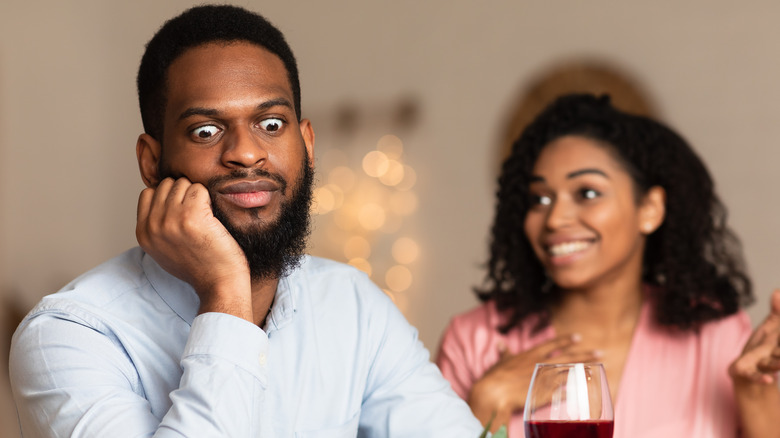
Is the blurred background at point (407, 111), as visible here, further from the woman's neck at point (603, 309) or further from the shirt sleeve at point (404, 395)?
the shirt sleeve at point (404, 395)

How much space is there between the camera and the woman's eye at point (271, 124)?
1577 mm

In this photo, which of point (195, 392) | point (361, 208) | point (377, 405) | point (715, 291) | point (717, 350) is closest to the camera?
point (195, 392)

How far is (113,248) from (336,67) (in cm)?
167

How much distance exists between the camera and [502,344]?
276 cm

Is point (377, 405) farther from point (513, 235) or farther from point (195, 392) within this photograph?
point (513, 235)

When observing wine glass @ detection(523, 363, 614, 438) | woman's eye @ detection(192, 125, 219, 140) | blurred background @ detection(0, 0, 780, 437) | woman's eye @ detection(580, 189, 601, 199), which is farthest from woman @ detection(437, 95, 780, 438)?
blurred background @ detection(0, 0, 780, 437)

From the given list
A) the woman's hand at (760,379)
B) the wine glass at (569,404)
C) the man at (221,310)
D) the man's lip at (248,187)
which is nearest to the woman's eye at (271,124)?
the man at (221,310)

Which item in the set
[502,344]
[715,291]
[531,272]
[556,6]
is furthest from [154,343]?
[556,6]

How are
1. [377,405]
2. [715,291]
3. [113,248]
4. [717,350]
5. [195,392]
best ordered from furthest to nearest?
[113,248] < [715,291] < [717,350] < [377,405] < [195,392]

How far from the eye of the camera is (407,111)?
16.7ft

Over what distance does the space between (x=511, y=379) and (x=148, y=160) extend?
1253 millimetres

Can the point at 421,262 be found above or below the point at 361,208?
below

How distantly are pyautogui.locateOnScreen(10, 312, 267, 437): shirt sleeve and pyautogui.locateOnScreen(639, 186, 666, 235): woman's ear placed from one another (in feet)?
5.73

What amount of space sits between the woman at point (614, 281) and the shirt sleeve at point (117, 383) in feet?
3.92
